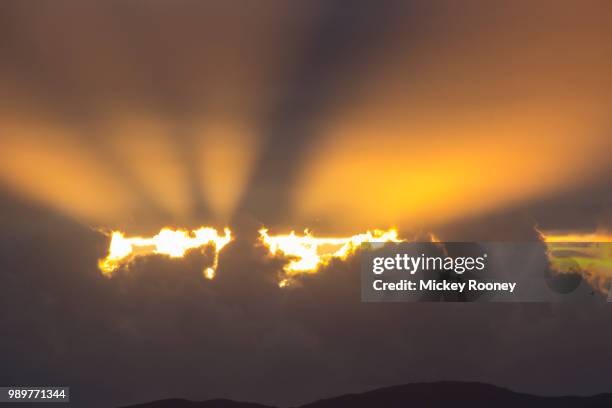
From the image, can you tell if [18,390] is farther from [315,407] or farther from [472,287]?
[315,407]

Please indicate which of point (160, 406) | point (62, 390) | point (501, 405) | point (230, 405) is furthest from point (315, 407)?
point (62, 390)

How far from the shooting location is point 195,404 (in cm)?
13550

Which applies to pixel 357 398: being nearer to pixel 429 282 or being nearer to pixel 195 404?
pixel 195 404

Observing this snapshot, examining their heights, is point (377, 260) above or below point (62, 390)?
above

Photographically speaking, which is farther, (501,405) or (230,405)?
(501,405)

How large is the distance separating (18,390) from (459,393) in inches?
5807

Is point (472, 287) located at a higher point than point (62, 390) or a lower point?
higher

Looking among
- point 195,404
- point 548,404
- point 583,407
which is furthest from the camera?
point 548,404

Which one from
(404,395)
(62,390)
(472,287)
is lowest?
(62,390)

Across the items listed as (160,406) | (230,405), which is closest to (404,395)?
(230,405)

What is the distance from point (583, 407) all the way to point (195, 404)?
68946 millimetres

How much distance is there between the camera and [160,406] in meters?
128

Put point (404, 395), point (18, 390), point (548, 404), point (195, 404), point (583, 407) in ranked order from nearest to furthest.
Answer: point (18, 390) < point (583, 407) < point (195, 404) < point (548, 404) < point (404, 395)

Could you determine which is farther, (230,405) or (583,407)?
(230,405)
